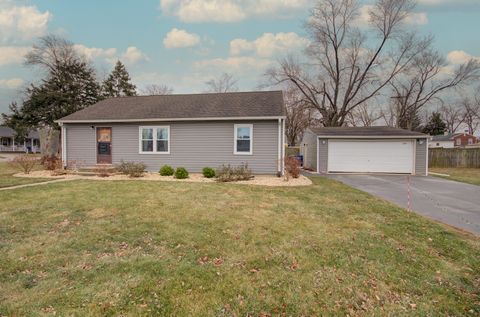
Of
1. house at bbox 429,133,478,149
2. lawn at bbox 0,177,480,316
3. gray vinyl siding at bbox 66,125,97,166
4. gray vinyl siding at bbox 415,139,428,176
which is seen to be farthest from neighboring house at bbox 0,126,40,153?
house at bbox 429,133,478,149

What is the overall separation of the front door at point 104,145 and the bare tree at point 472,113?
185 feet

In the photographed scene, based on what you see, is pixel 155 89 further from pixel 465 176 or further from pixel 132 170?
pixel 465 176

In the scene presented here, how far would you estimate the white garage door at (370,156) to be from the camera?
53.0 feet

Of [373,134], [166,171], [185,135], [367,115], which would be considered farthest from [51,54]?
[367,115]

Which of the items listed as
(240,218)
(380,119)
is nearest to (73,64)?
(240,218)

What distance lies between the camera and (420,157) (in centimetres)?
1595

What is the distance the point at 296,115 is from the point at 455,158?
22360mm

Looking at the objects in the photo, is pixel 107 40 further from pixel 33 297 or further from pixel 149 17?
pixel 33 297

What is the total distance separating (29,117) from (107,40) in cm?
1587

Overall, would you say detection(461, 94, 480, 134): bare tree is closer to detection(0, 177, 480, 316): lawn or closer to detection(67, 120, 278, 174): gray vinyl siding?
detection(67, 120, 278, 174): gray vinyl siding

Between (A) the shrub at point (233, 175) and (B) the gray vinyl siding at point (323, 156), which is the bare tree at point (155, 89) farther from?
(A) the shrub at point (233, 175)

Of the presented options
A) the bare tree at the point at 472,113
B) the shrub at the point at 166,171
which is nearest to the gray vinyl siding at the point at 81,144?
the shrub at the point at 166,171

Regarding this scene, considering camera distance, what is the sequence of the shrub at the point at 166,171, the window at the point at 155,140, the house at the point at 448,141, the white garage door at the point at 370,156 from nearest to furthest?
the shrub at the point at 166,171 → the window at the point at 155,140 → the white garage door at the point at 370,156 → the house at the point at 448,141

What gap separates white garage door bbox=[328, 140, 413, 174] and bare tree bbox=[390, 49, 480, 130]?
19.3m
